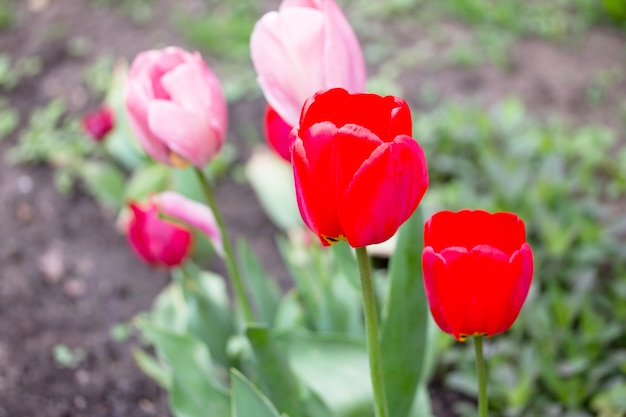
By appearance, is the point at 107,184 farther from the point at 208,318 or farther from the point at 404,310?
the point at 404,310

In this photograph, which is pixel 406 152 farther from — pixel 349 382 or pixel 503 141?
pixel 503 141

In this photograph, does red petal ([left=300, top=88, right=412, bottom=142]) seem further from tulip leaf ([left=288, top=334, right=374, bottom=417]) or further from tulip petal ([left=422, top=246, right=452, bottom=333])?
tulip leaf ([left=288, top=334, right=374, bottom=417])

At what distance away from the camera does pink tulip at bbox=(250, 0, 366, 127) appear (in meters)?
0.83

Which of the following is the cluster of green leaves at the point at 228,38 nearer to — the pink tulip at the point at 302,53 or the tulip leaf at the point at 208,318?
the tulip leaf at the point at 208,318

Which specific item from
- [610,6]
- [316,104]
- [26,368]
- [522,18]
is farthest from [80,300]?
[610,6]

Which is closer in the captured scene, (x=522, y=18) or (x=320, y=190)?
(x=320, y=190)

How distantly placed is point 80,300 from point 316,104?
1547 mm

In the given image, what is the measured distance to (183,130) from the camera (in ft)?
3.05

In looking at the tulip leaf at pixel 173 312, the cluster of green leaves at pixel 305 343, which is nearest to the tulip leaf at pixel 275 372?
the cluster of green leaves at pixel 305 343

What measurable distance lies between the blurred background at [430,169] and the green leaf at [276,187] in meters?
0.18

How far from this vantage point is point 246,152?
101 inches

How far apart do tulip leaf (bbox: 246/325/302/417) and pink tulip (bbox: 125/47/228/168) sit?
0.26 meters

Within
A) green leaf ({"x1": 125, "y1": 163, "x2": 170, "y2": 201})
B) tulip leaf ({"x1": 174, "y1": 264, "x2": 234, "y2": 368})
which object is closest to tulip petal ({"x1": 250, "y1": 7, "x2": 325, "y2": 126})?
tulip leaf ({"x1": 174, "y1": 264, "x2": 234, "y2": 368})

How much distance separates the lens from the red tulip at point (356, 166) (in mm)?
643
